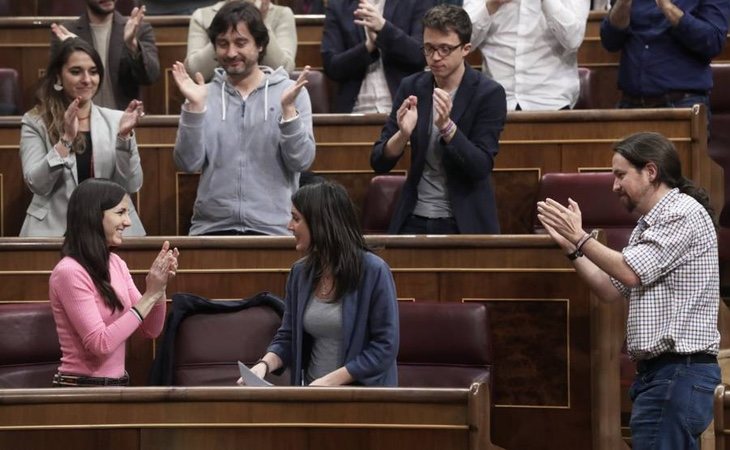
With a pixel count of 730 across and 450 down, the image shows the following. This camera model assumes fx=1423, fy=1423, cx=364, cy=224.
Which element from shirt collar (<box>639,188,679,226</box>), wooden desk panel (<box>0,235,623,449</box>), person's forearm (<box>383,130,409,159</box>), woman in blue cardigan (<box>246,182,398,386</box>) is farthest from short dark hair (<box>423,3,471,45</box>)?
shirt collar (<box>639,188,679,226</box>)

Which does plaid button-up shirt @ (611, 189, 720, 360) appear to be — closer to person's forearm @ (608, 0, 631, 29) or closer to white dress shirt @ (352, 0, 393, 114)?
person's forearm @ (608, 0, 631, 29)

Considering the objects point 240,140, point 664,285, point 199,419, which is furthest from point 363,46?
point 199,419

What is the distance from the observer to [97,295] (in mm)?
2590

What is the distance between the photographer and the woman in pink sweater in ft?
8.32

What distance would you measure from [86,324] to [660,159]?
104 centimetres

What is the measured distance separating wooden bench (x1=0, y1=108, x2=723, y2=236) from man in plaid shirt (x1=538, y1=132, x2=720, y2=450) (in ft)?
3.66

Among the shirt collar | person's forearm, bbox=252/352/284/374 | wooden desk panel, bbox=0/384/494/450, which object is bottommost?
wooden desk panel, bbox=0/384/494/450

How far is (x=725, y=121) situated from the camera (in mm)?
4004

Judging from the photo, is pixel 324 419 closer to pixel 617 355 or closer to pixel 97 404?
pixel 97 404

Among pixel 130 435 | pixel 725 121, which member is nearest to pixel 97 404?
pixel 130 435

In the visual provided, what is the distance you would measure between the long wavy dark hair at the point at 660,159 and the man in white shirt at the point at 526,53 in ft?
4.77

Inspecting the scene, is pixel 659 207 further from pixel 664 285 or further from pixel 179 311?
pixel 179 311

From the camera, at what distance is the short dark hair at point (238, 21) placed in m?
3.23

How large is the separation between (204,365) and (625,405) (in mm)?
939
